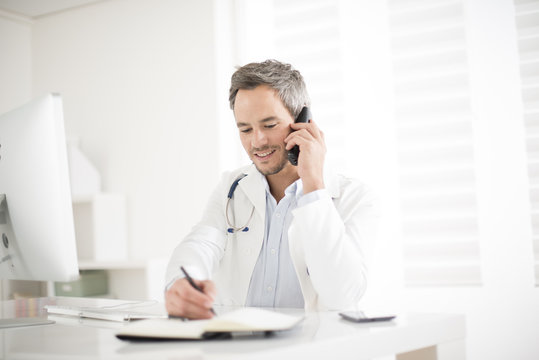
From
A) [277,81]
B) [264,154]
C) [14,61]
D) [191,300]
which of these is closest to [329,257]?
[191,300]

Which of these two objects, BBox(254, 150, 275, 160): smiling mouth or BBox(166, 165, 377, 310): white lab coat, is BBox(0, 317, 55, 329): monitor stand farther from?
BBox(254, 150, 275, 160): smiling mouth

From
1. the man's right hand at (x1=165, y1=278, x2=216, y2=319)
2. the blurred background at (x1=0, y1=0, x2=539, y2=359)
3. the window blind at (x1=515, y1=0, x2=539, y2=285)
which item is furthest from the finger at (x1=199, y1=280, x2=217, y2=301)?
the window blind at (x1=515, y1=0, x2=539, y2=285)

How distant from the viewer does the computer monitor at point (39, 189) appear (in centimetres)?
126

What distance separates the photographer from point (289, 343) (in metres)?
0.87

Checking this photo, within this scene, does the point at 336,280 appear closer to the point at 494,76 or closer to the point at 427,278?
the point at 427,278

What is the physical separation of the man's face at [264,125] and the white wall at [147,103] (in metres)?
1.55

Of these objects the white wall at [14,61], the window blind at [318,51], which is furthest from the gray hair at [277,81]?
the white wall at [14,61]

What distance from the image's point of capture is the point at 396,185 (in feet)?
9.42

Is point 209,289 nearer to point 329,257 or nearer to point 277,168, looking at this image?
point 329,257

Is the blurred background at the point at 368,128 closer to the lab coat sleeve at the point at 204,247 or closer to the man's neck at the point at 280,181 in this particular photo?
the man's neck at the point at 280,181

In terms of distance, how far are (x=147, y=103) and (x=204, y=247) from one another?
2245mm

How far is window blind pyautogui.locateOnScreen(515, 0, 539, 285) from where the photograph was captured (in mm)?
2617

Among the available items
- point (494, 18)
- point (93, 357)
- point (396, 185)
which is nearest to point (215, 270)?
point (93, 357)

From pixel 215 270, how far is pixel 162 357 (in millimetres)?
1091
